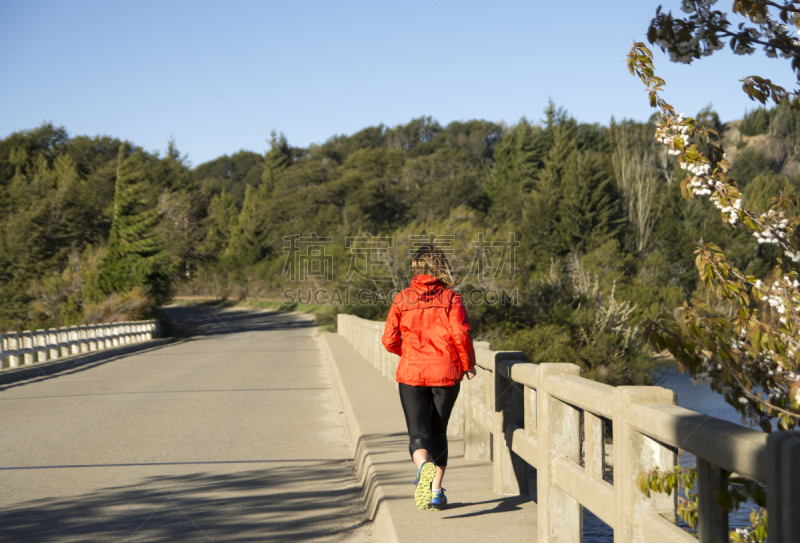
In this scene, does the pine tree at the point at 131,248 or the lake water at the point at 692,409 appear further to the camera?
the pine tree at the point at 131,248

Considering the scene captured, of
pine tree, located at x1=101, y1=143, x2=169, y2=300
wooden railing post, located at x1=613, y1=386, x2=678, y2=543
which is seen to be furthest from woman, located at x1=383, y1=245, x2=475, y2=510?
pine tree, located at x1=101, y1=143, x2=169, y2=300

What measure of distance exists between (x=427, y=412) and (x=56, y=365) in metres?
15.0

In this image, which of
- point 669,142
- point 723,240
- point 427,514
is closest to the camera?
point 669,142

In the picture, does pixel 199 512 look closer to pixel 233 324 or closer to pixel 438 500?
pixel 438 500

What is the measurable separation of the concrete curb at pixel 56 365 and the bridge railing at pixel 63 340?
46cm

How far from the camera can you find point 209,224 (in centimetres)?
9550

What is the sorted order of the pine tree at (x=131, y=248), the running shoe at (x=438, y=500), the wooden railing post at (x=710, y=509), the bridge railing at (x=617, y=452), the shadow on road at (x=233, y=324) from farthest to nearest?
the shadow on road at (x=233, y=324), the pine tree at (x=131, y=248), the running shoe at (x=438, y=500), the wooden railing post at (x=710, y=509), the bridge railing at (x=617, y=452)

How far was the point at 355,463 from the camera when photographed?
723cm

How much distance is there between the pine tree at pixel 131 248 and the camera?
3409 centimetres

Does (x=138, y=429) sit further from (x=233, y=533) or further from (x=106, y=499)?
(x=233, y=533)

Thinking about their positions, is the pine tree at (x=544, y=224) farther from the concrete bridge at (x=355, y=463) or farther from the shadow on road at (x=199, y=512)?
the shadow on road at (x=199, y=512)

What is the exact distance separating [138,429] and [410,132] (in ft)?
328

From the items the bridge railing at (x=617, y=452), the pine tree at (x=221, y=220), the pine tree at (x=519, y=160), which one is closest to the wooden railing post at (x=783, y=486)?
the bridge railing at (x=617, y=452)

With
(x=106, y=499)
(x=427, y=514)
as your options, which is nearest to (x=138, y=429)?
(x=106, y=499)
